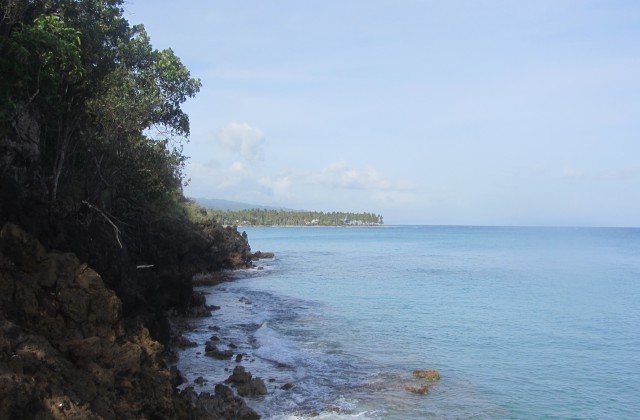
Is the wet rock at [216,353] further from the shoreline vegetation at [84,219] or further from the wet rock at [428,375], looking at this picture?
the wet rock at [428,375]

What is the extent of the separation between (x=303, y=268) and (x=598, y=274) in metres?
31.2

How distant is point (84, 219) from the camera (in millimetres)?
16797

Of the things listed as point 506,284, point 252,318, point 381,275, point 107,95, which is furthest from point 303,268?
point 107,95

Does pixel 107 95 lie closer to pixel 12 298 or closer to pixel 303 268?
pixel 12 298

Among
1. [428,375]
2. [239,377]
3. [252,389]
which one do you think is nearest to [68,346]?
[252,389]

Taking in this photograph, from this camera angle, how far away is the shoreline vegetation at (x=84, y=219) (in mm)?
8828

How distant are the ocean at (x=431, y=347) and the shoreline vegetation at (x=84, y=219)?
8.65 ft

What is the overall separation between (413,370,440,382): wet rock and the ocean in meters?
0.27

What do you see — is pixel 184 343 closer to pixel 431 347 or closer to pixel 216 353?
pixel 216 353

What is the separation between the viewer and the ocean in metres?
14.1

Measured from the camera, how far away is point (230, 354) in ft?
58.2

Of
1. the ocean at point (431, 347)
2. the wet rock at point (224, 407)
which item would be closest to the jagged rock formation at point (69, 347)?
the wet rock at point (224, 407)

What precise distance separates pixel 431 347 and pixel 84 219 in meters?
14.6

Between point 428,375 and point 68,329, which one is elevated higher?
point 68,329
